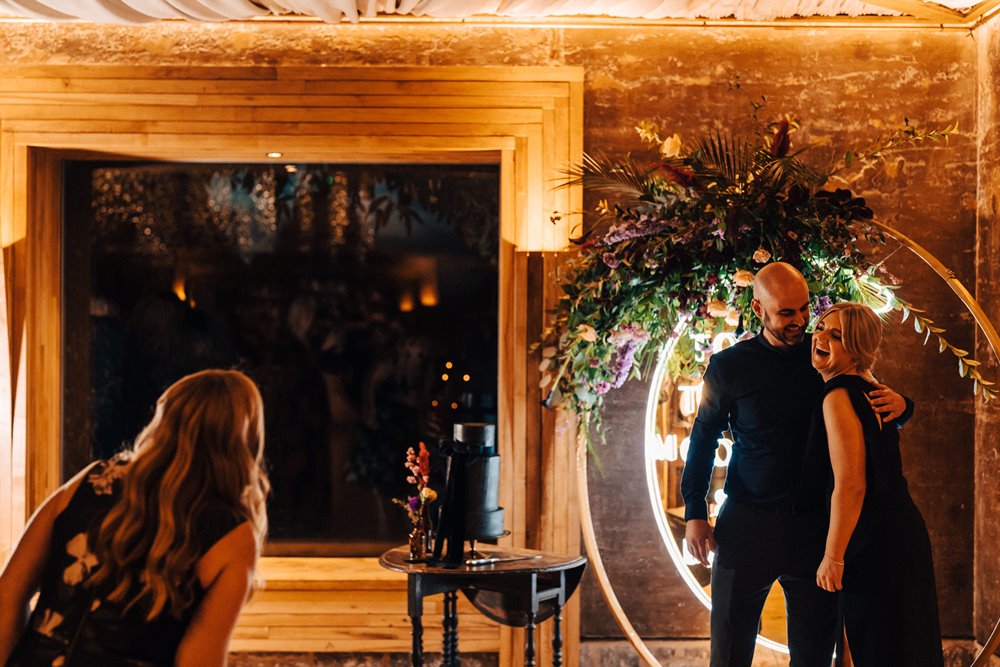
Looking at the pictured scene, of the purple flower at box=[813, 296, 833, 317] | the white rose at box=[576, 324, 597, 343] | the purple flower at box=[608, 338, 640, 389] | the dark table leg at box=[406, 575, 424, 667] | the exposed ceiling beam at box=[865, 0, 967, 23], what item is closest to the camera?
the dark table leg at box=[406, 575, 424, 667]

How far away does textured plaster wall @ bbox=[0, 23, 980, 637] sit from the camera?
443 centimetres

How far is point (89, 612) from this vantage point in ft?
6.38

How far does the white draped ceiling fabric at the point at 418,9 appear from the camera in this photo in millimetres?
3982

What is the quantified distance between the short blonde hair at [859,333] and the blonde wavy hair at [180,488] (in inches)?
68.6

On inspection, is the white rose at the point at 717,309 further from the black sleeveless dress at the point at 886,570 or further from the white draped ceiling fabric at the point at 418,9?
the white draped ceiling fabric at the point at 418,9

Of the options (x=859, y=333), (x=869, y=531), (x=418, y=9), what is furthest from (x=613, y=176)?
(x=869, y=531)

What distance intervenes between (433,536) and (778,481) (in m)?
1.19

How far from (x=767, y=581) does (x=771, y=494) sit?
0.28 m

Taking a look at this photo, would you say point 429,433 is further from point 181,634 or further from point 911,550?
point 181,634

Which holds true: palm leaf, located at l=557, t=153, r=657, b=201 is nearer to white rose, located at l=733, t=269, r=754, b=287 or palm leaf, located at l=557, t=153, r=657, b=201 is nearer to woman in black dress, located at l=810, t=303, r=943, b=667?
white rose, located at l=733, t=269, r=754, b=287

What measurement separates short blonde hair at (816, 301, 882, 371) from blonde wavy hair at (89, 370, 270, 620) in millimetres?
1742

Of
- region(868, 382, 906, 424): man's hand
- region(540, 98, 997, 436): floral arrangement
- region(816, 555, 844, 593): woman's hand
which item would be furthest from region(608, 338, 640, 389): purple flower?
region(816, 555, 844, 593): woman's hand

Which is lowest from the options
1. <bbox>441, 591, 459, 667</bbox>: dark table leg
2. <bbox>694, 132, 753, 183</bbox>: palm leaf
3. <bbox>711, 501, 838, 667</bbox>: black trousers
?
<bbox>441, 591, 459, 667</bbox>: dark table leg

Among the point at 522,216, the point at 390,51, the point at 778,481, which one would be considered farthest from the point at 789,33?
the point at 778,481
